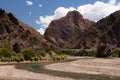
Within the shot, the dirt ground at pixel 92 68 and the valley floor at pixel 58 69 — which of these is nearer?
the valley floor at pixel 58 69

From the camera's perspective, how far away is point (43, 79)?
44562 millimetres

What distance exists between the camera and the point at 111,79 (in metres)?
44.6

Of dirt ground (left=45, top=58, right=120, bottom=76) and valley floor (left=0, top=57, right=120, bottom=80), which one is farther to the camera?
dirt ground (left=45, top=58, right=120, bottom=76)

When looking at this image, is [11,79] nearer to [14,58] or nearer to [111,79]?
[111,79]

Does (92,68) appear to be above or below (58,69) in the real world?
below

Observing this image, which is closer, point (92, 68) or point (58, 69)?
point (92, 68)

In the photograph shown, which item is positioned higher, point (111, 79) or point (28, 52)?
point (28, 52)

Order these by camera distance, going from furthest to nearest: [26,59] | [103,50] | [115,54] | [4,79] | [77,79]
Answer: [103,50] → [115,54] → [26,59] → [77,79] → [4,79]

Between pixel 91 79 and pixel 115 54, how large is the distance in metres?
123

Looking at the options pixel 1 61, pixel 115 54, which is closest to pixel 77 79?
pixel 1 61

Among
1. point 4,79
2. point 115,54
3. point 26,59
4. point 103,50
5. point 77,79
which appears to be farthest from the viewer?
point 103,50

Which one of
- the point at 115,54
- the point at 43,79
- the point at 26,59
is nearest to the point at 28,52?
the point at 26,59

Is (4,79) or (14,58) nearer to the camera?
(4,79)

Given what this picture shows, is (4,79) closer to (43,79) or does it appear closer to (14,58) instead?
(43,79)
